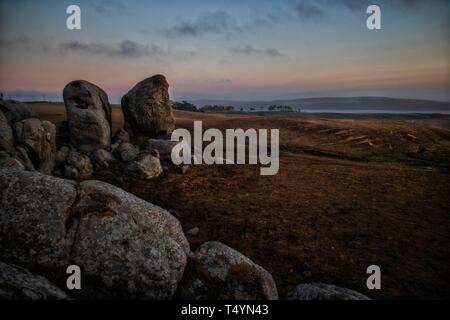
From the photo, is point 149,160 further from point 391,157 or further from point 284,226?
point 391,157

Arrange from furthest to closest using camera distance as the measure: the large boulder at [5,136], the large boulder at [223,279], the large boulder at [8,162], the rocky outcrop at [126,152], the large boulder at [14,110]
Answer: the rocky outcrop at [126,152] < the large boulder at [14,110] < the large boulder at [5,136] < the large boulder at [8,162] < the large boulder at [223,279]

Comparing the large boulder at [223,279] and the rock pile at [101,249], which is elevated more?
the rock pile at [101,249]

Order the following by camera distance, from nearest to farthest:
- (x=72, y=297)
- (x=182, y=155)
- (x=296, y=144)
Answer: (x=72, y=297) < (x=182, y=155) < (x=296, y=144)

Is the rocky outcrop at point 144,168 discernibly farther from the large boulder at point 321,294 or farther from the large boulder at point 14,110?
→ the large boulder at point 321,294

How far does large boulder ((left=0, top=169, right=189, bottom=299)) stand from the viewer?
30.1 feet

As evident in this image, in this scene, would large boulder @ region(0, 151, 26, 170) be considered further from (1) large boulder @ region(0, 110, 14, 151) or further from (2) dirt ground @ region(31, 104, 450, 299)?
(2) dirt ground @ region(31, 104, 450, 299)

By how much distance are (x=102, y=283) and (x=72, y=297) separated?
783 millimetres

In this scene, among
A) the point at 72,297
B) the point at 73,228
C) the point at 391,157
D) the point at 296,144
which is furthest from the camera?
the point at 296,144

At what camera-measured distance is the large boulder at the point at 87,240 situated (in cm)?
919

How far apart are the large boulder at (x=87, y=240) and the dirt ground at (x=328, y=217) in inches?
172

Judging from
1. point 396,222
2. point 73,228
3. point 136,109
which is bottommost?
point 396,222

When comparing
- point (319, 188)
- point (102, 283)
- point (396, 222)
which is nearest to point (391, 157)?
point (319, 188)

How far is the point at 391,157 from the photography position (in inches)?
1390

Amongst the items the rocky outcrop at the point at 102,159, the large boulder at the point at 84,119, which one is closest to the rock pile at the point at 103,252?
the rocky outcrop at the point at 102,159
